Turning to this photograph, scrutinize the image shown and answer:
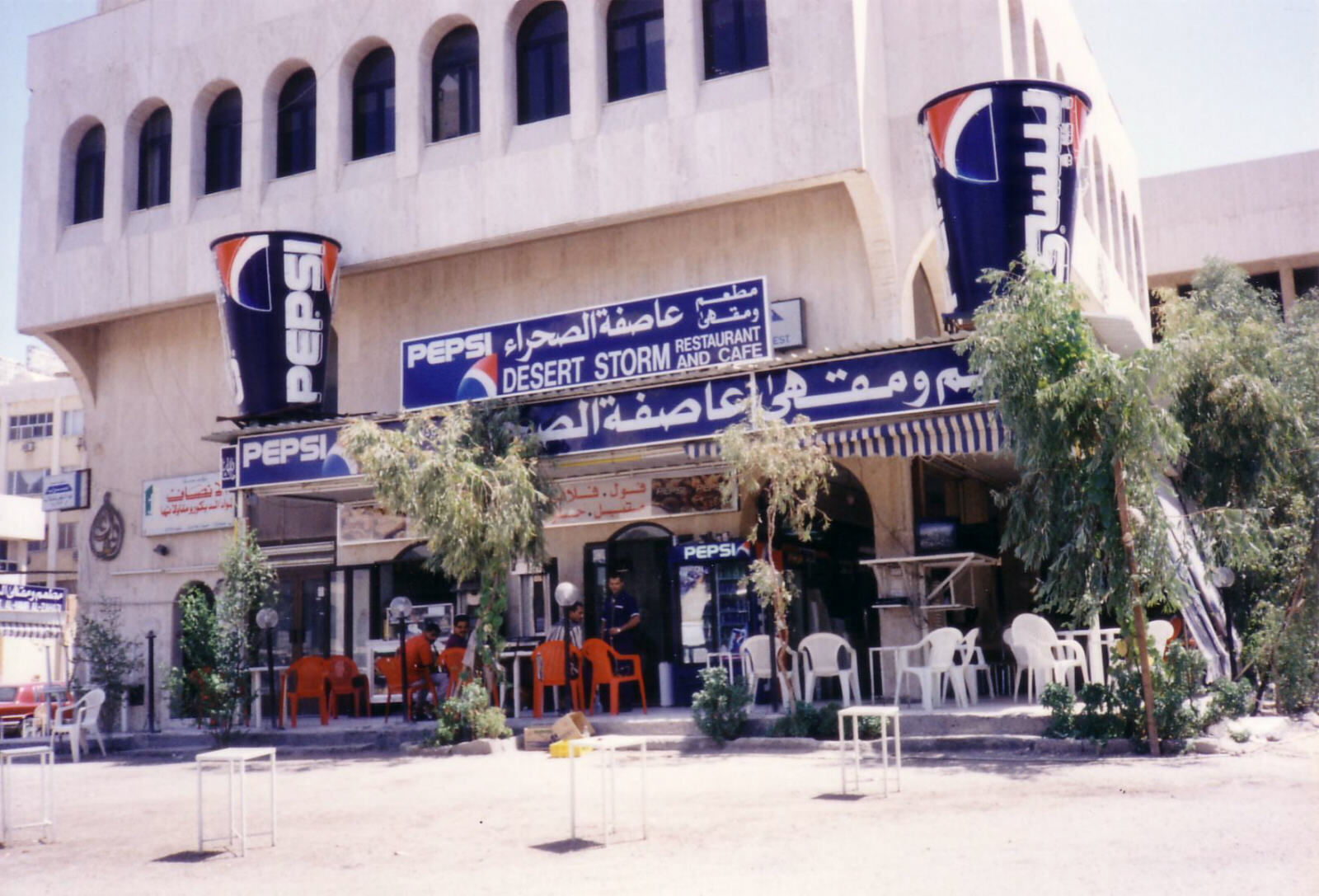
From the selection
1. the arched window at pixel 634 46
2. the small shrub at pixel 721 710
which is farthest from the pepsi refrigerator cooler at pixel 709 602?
the arched window at pixel 634 46

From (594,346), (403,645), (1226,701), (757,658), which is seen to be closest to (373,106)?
(594,346)

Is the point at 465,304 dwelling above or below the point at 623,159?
below

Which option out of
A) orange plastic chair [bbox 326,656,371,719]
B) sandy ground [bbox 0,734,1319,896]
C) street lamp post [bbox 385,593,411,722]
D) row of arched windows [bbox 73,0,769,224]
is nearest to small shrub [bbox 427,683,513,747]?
sandy ground [bbox 0,734,1319,896]

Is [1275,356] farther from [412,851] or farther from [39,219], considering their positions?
[39,219]

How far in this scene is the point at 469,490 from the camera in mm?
14172

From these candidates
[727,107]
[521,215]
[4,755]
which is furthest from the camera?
[521,215]

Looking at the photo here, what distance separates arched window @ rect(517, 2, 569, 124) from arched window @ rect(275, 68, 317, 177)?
428cm

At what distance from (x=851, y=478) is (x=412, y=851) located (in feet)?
35.9

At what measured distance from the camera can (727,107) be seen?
17062mm

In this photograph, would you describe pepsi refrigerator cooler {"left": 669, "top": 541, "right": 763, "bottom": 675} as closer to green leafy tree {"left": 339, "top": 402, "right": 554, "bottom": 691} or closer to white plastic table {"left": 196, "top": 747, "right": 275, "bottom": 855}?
green leafy tree {"left": 339, "top": 402, "right": 554, "bottom": 691}

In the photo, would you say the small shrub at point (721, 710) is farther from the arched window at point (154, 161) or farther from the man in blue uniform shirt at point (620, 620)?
the arched window at point (154, 161)

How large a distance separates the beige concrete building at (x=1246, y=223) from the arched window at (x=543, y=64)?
19.6m

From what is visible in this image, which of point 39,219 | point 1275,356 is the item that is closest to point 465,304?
point 39,219

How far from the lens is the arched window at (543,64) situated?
19219 millimetres
